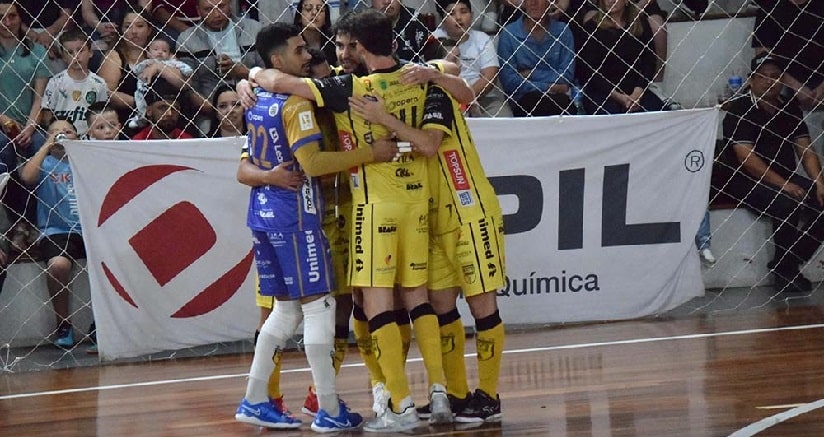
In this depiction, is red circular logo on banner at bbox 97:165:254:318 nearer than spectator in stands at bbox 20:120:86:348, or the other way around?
red circular logo on banner at bbox 97:165:254:318

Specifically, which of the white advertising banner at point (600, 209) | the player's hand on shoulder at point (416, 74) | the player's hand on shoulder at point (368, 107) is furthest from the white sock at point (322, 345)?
the white advertising banner at point (600, 209)

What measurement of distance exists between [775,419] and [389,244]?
5.31 feet

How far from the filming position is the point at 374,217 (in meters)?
5.12

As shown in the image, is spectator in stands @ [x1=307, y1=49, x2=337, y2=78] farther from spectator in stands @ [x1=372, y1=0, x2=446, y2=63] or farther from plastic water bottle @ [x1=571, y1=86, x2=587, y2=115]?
plastic water bottle @ [x1=571, y1=86, x2=587, y2=115]

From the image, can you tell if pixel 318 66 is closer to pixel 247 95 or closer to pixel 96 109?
pixel 247 95

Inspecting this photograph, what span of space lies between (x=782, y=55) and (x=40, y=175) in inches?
188

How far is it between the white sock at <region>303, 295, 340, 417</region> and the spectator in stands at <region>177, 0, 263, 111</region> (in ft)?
10.3

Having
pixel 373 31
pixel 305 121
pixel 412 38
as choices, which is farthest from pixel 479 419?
pixel 412 38

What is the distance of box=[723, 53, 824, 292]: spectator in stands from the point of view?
8.41 m

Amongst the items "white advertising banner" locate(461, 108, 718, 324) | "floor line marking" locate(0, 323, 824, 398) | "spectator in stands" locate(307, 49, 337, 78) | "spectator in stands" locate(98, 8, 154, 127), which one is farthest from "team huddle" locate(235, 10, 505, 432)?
"spectator in stands" locate(98, 8, 154, 127)

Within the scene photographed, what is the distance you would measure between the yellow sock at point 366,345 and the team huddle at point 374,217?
0.26ft

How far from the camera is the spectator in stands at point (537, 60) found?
27.5ft

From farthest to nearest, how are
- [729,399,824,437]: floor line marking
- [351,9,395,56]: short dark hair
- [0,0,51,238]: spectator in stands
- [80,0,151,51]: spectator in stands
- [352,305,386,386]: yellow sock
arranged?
1. [80,0,151,51]: spectator in stands
2. [0,0,51,238]: spectator in stands
3. [352,305,386,386]: yellow sock
4. [351,9,395,56]: short dark hair
5. [729,399,824,437]: floor line marking

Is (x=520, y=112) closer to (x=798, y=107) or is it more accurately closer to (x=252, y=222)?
(x=798, y=107)
